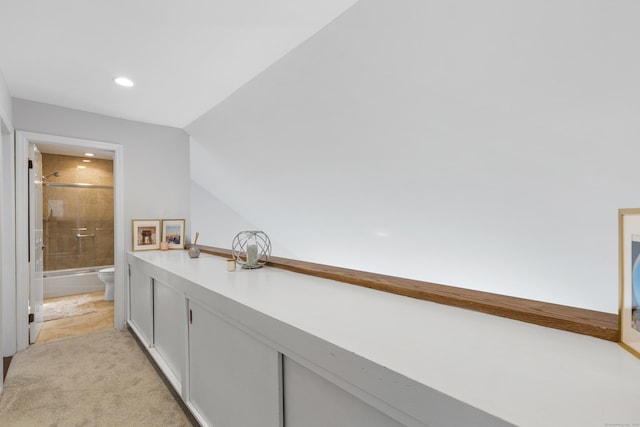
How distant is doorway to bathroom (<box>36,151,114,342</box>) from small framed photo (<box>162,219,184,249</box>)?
1.53 meters

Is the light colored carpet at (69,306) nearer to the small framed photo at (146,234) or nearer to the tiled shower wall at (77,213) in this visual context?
the tiled shower wall at (77,213)


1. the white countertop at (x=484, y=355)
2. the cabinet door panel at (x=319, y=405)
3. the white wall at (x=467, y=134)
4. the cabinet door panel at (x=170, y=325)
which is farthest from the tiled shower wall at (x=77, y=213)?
the cabinet door panel at (x=319, y=405)

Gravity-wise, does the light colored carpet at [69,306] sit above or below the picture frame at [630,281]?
below

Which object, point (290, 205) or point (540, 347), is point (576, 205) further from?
point (290, 205)

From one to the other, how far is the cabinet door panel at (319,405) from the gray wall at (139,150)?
2.82 metres

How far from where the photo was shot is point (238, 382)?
1188 millimetres

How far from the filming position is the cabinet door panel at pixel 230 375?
40.8 inches

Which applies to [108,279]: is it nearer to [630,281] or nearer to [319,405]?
[319,405]

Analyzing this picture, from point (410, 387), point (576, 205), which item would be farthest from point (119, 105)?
point (576, 205)

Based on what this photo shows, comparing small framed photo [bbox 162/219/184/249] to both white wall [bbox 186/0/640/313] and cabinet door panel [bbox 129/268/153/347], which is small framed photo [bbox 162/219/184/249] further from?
white wall [bbox 186/0/640/313]

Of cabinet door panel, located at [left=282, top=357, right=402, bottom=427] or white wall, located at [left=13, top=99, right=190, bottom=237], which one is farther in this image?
white wall, located at [left=13, top=99, right=190, bottom=237]

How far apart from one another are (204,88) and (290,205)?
191 cm

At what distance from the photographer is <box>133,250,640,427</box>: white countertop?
1.67ft

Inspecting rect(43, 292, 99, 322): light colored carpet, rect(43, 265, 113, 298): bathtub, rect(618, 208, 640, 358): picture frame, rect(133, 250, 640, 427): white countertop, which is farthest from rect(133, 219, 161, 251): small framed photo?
rect(618, 208, 640, 358): picture frame
